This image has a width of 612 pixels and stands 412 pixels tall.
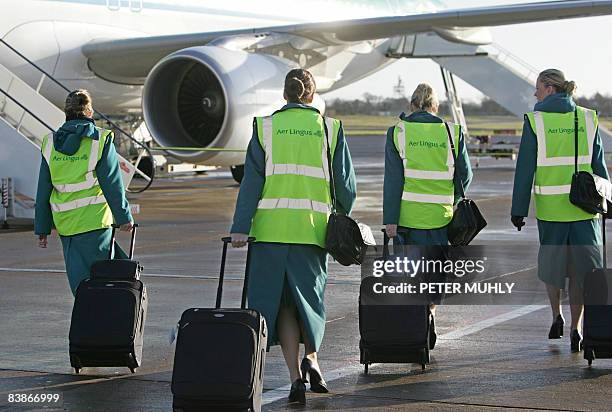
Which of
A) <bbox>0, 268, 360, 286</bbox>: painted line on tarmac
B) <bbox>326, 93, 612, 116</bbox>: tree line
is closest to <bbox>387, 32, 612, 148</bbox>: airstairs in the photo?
<bbox>0, 268, 360, 286</bbox>: painted line on tarmac

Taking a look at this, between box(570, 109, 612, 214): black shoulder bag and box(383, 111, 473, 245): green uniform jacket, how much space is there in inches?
25.9

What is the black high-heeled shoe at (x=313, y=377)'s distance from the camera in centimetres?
679

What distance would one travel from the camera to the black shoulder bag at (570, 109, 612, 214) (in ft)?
25.6

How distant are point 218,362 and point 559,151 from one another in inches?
122

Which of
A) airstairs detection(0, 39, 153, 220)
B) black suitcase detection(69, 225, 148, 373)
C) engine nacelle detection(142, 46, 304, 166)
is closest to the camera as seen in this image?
black suitcase detection(69, 225, 148, 373)

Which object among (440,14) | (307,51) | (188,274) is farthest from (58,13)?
(188,274)

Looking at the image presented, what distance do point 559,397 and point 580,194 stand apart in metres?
1.62

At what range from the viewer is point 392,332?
7301 mm

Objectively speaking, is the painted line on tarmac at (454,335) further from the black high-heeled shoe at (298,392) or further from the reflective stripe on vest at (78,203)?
the reflective stripe on vest at (78,203)

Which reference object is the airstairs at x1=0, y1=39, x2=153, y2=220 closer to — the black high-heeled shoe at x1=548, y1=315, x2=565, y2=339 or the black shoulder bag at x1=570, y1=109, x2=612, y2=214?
the black high-heeled shoe at x1=548, y1=315, x2=565, y2=339

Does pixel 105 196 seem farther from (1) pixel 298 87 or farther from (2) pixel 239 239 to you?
(1) pixel 298 87

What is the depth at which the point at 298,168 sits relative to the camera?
22.5ft

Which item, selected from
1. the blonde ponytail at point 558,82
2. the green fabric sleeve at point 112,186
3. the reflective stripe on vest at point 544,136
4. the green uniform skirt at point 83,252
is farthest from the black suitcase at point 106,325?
the blonde ponytail at point 558,82

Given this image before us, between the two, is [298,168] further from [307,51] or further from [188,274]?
[307,51]
